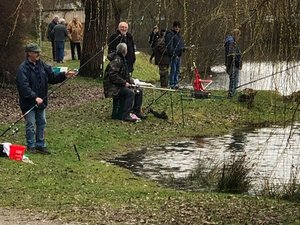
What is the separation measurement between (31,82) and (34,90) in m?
0.15

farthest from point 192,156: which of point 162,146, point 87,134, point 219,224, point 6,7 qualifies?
point 6,7

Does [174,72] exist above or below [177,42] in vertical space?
below

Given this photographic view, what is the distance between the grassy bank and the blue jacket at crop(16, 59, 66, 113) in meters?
0.96

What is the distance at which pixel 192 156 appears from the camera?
13469mm

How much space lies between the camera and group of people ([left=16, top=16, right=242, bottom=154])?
1043cm

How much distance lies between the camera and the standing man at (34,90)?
38.9 ft

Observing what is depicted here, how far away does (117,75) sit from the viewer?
15.3m

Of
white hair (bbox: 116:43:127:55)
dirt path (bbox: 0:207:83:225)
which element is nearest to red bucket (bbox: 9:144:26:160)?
dirt path (bbox: 0:207:83:225)

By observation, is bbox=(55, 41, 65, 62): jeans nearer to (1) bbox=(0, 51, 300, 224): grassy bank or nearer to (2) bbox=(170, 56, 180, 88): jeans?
(2) bbox=(170, 56, 180, 88): jeans

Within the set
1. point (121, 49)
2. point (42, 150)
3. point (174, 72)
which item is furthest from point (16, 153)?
point (174, 72)

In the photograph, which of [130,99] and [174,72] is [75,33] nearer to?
[174,72]

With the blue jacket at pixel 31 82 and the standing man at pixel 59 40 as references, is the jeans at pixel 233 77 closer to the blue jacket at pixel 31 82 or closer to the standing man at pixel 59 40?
the blue jacket at pixel 31 82

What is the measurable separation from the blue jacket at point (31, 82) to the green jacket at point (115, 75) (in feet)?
10.5

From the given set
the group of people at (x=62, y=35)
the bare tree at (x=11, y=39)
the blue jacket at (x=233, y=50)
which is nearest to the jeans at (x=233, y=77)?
the blue jacket at (x=233, y=50)
